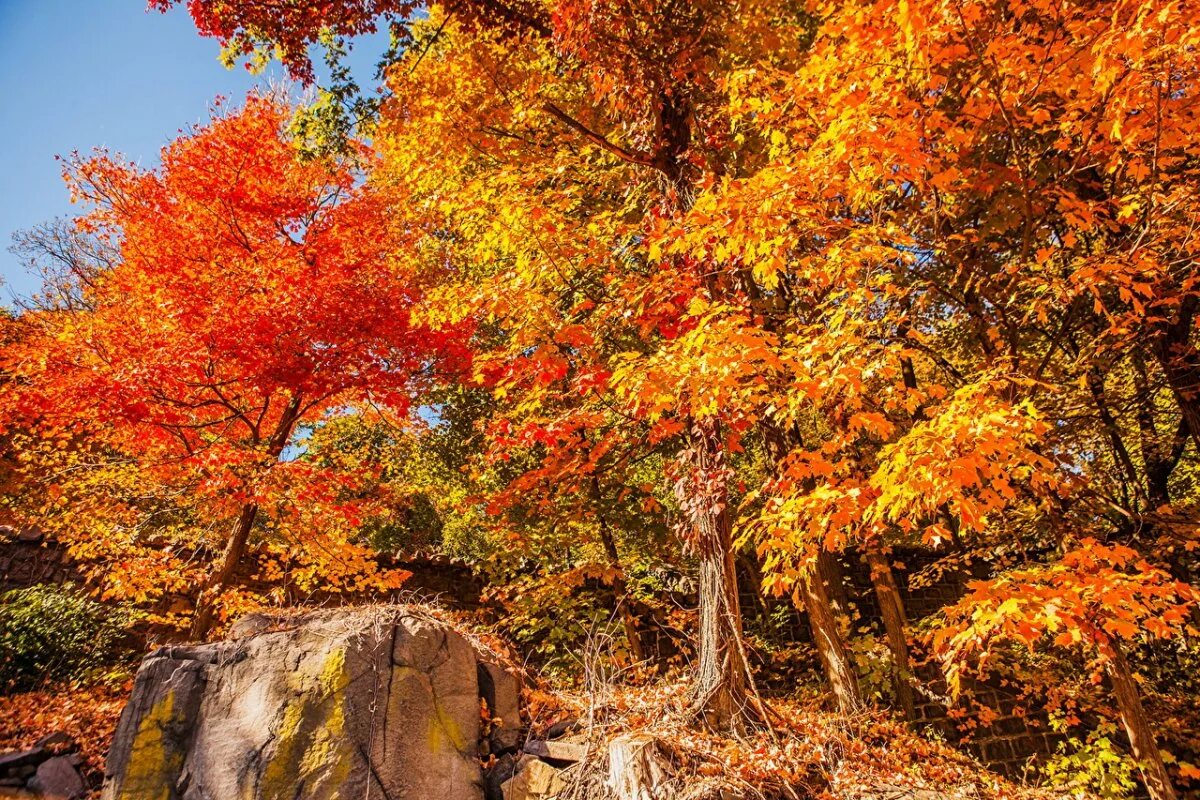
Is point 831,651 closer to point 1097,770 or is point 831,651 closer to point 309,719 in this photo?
point 1097,770

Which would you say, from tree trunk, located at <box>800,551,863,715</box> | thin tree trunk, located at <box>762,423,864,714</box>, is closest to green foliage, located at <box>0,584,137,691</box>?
thin tree trunk, located at <box>762,423,864,714</box>

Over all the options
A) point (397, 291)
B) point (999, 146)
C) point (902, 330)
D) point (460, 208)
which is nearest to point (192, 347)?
point (397, 291)

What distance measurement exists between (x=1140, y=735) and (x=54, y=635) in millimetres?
11643

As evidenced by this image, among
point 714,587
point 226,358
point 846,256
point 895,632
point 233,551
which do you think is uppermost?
point 226,358

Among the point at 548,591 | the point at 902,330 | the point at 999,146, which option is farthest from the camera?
the point at 548,591

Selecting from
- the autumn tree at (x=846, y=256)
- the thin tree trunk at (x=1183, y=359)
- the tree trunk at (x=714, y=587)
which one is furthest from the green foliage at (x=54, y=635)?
the thin tree trunk at (x=1183, y=359)

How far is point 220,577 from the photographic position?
24.5ft

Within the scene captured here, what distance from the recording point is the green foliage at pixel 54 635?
672 centimetres

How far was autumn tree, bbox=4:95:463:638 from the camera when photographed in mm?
6957

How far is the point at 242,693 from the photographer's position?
15.7 ft

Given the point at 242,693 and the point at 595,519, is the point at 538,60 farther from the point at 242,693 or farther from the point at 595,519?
the point at 242,693

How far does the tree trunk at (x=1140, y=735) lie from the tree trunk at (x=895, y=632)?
260cm

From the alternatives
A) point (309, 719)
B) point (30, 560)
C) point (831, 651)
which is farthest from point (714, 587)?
point (30, 560)

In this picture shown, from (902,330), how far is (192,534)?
10152 millimetres
